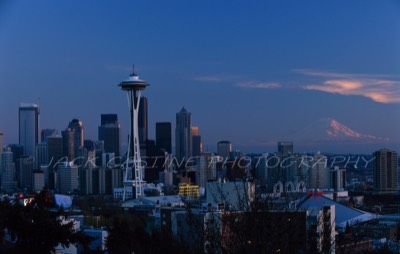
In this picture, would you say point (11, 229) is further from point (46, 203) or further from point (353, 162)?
point (353, 162)

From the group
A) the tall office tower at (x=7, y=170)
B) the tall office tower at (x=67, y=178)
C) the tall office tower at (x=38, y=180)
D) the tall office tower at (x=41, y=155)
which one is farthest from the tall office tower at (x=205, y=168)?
the tall office tower at (x=41, y=155)

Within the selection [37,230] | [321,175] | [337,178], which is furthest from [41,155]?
[37,230]

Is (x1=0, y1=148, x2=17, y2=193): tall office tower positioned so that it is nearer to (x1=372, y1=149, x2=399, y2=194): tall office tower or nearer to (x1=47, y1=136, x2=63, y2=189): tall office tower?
(x1=47, y1=136, x2=63, y2=189): tall office tower

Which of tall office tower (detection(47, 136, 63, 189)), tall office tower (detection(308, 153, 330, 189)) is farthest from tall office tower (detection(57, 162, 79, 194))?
tall office tower (detection(308, 153, 330, 189))

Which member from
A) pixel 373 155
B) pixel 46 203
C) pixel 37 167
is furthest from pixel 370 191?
pixel 46 203

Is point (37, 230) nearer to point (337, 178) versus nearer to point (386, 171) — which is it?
point (386, 171)

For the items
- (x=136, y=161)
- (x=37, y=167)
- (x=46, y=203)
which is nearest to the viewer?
(x=46, y=203)
